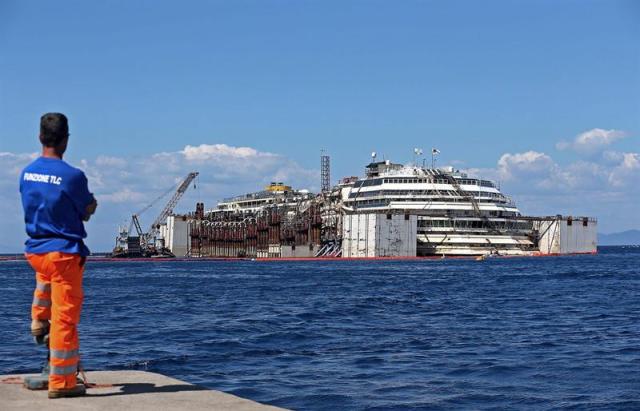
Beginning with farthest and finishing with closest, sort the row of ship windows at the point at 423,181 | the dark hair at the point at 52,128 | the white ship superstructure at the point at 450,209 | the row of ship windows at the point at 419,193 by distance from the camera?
the row of ship windows at the point at 423,181, the row of ship windows at the point at 419,193, the white ship superstructure at the point at 450,209, the dark hair at the point at 52,128

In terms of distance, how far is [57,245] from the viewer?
869 cm

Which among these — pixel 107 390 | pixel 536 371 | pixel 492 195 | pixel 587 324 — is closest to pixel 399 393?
pixel 536 371

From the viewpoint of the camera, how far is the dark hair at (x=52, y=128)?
29.5 ft

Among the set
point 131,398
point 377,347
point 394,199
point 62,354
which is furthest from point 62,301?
point 394,199

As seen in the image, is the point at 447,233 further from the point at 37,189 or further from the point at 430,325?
the point at 37,189

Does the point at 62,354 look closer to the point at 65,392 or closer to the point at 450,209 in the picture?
the point at 65,392

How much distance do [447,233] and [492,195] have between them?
11870mm

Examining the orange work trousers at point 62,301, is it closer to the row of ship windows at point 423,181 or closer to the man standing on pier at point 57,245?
the man standing on pier at point 57,245

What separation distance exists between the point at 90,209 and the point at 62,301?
1005mm

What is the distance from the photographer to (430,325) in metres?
30.0

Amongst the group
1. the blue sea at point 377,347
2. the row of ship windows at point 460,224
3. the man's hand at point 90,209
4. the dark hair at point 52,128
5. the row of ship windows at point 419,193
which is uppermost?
the row of ship windows at point 419,193

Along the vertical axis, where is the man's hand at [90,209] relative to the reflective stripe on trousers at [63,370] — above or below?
above

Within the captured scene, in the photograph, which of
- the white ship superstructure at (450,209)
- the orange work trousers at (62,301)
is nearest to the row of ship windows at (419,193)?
the white ship superstructure at (450,209)

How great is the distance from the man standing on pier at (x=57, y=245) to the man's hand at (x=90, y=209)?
1 cm
